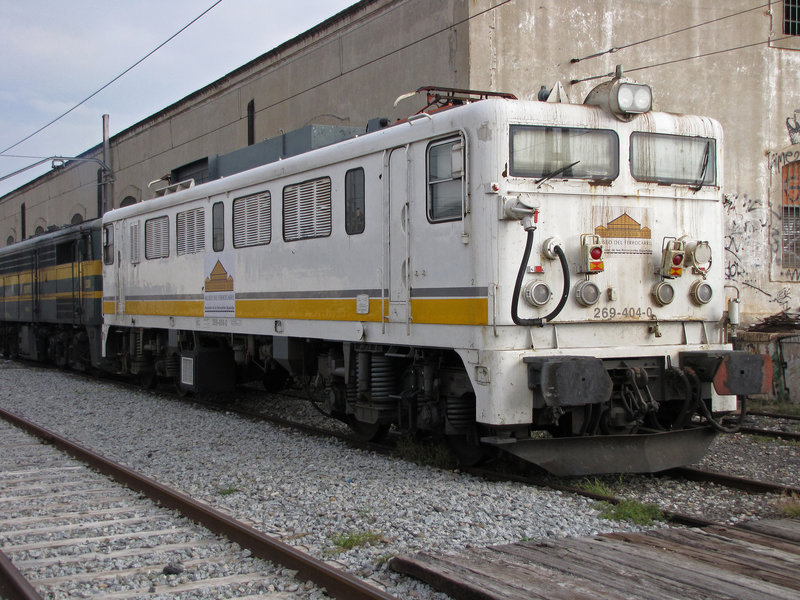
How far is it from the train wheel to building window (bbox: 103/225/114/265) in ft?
25.8

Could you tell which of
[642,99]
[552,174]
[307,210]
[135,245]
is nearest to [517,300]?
[552,174]

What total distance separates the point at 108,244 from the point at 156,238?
8.41 ft

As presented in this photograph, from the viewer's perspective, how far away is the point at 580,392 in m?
6.76

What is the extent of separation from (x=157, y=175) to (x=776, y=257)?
21.4 m

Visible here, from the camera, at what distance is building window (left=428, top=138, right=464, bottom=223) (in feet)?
24.0

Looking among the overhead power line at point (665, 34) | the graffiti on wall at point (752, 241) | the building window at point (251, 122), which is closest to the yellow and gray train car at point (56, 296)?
the building window at point (251, 122)

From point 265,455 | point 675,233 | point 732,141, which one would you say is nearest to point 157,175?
point 732,141

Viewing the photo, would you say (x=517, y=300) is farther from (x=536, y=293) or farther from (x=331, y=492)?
(x=331, y=492)

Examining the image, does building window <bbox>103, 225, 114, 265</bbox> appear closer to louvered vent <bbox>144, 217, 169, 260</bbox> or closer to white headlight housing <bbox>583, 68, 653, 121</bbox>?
louvered vent <bbox>144, 217, 169, 260</bbox>

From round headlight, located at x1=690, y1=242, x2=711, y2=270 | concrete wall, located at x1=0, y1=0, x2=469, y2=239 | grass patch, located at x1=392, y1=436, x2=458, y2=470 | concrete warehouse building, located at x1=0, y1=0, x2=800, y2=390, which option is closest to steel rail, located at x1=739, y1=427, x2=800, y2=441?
round headlight, located at x1=690, y1=242, x2=711, y2=270

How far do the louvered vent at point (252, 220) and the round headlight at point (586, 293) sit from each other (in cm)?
443

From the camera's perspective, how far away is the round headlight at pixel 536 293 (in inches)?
277

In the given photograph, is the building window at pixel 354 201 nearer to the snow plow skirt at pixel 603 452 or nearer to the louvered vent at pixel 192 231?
the snow plow skirt at pixel 603 452

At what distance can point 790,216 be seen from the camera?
62.1 ft
